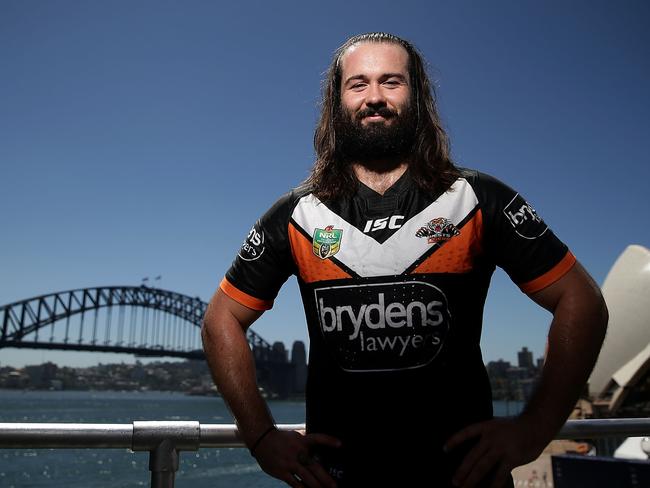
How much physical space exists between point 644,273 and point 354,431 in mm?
34660

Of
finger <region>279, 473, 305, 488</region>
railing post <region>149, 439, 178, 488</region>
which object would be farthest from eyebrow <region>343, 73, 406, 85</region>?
railing post <region>149, 439, 178, 488</region>

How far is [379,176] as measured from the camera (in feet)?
5.56

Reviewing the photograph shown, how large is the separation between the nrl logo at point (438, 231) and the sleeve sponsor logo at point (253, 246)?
482 millimetres

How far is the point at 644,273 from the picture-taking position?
3083cm

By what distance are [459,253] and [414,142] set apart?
0.43 metres

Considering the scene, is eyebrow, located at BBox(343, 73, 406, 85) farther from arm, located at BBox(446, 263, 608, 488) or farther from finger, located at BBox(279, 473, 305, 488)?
finger, located at BBox(279, 473, 305, 488)

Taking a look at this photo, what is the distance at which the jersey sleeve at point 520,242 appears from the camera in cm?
146

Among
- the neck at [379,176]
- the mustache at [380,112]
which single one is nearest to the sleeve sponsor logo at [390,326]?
the neck at [379,176]

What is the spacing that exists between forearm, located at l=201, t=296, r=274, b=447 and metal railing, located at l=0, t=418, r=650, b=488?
7.6 inches

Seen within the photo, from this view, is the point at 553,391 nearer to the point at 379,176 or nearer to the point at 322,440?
the point at 322,440

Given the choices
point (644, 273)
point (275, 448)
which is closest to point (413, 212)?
point (275, 448)

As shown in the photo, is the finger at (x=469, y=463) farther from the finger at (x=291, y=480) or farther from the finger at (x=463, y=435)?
the finger at (x=291, y=480)

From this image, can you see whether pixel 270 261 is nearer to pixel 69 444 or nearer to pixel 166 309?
pixel 69 444

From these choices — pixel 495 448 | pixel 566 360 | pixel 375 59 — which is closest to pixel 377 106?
pixel 375 59
